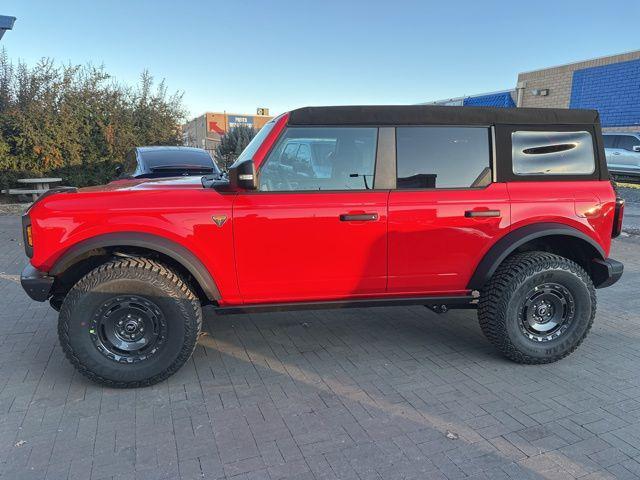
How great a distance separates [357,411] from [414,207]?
1445mm

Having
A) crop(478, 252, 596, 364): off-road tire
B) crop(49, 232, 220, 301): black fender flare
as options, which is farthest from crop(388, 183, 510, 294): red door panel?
crop(49, 232, 220, 301): black fender flare

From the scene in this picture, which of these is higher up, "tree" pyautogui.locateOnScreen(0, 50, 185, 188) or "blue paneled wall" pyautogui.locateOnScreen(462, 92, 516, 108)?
"blue paneled wall" pyautogui.locateOnScreen(462, 92, 516, 108)

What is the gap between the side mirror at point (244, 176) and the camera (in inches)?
121

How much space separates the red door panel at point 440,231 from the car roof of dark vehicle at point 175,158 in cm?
498

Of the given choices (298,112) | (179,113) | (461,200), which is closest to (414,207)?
(461,200)

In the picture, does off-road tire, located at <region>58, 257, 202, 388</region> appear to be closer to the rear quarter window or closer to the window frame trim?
the window frame trim

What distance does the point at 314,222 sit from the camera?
3238mm

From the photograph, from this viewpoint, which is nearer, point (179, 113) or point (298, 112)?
point (298, 112)

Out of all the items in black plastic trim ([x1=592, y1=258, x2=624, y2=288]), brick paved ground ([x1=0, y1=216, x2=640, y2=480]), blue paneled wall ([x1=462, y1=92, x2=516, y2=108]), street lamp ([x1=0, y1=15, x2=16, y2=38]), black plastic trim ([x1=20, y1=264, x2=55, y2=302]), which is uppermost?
blue paneled wall ([x1=462, y1=92, x2=516, y2=108])

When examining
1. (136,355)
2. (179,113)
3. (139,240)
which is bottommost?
(136,355)

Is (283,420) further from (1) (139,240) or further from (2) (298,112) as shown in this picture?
(2) (298,112)

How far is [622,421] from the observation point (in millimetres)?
2822

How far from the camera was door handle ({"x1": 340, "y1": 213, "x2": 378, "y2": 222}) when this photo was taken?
325 cm

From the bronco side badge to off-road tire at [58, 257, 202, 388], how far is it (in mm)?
490
